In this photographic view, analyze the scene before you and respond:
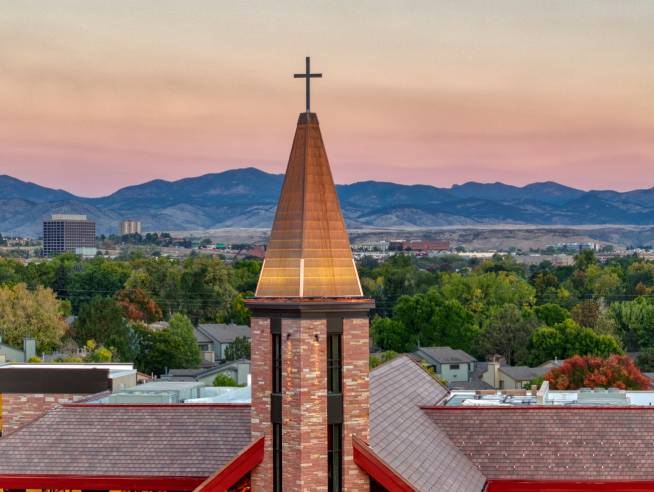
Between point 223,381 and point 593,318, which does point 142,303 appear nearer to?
point 593,318

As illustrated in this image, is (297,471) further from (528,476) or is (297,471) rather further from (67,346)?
(67,346)

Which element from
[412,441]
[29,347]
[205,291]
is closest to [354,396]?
[412,441]

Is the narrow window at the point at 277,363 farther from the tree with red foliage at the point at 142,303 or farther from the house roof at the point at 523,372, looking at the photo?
the tree with red foliage at the point at 142,303

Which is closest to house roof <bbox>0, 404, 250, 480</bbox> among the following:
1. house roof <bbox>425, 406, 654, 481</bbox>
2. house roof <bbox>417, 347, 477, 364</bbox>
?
house roof <bbox>425, 406, 654, 481</bbox>

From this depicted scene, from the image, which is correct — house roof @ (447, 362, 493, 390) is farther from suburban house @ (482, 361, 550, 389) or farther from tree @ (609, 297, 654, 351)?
tree @ (609, 297, 654, 351)

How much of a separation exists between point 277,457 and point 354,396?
6.80 feet

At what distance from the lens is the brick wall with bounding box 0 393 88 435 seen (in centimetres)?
4316

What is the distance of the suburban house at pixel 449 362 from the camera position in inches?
4628

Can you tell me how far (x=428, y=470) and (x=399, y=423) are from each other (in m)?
2.35

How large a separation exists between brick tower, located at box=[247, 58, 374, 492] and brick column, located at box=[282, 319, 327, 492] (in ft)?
0.07

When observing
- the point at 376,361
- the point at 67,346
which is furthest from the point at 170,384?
the point at 67,346

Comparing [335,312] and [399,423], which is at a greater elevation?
[335,312]

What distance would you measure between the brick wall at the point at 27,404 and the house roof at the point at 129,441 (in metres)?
8.94

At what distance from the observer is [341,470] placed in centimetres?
2652
